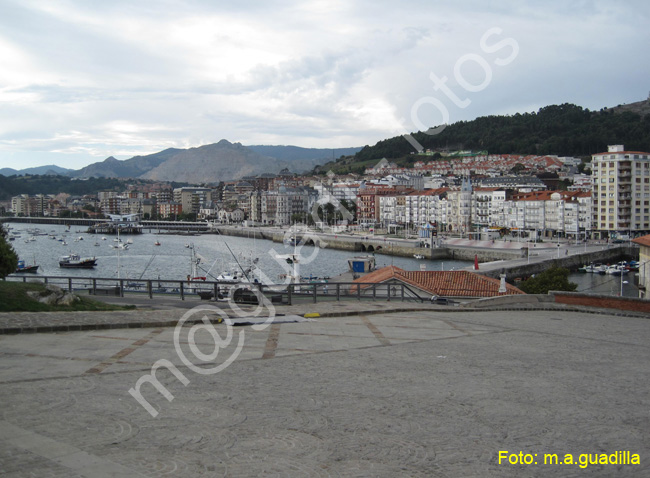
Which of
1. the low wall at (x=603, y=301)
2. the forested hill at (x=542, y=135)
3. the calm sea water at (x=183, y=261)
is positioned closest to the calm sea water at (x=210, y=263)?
the calm sea water at (x=183, y=261)

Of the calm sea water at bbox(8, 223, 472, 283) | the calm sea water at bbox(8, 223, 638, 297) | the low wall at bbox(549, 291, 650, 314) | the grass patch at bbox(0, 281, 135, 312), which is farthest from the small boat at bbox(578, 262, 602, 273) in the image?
the grass patch at bbox(0, 281, 135, 312)

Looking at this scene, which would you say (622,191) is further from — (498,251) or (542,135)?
(542,135)

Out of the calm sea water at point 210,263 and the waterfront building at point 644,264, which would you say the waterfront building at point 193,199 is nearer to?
the calm sea water at point 210,263

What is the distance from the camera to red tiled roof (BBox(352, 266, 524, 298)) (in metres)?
20.0

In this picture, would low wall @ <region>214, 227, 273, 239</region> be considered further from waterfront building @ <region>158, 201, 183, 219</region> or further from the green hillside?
the green hillside

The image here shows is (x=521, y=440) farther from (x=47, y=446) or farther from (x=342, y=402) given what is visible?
(x=47, y=446)

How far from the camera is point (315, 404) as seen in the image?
5398 mm

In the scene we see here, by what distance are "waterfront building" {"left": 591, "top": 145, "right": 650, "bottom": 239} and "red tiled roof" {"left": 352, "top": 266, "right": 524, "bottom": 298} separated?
47966mm

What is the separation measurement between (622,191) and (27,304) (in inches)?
2503

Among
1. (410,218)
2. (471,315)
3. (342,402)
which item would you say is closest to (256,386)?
(342,402)

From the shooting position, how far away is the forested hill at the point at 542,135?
128625 millimetres

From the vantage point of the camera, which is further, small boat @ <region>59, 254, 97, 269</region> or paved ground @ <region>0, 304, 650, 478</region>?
small boat @ <region>59, 254, 97, 269</region>

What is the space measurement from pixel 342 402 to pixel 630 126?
458ft

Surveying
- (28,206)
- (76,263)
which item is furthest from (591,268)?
(28,206)
